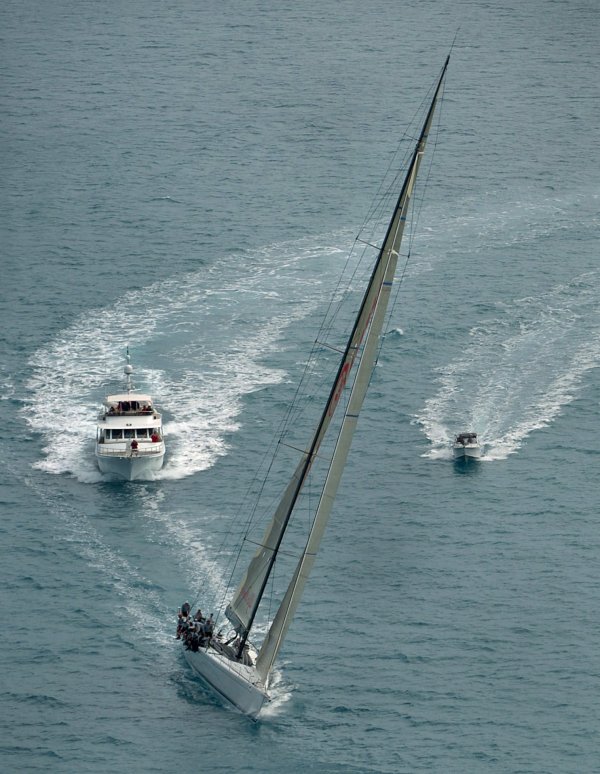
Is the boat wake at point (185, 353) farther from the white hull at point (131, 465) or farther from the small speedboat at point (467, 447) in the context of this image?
the small speedboat at point (467, 447)

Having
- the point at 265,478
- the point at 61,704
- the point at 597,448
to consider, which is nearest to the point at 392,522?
the point at 265,478

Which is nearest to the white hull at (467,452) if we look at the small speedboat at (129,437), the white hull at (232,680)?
the small speedboat at (129,437)

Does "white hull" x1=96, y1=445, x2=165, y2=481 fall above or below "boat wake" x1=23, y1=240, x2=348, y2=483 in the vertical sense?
below

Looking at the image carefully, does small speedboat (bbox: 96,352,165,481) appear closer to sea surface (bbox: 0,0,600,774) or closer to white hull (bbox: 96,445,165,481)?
white hull (bbox: 96,445,165,481)

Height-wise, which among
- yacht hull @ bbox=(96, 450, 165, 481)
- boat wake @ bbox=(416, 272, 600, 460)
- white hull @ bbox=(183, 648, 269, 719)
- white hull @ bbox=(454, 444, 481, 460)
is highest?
boat wake @ bbox=(416, 272, 600, 460)

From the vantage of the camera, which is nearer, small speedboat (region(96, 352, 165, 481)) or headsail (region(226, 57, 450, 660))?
headsail (region(226, 57, 450, 660))

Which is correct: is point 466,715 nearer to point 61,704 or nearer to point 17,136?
point 61,704

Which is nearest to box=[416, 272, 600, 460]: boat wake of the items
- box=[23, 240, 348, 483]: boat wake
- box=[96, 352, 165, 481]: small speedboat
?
box=[23, 240, 348, 483]: boat wake
